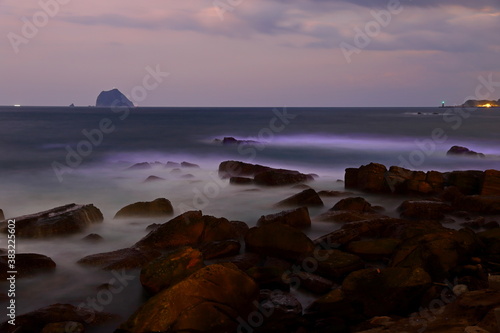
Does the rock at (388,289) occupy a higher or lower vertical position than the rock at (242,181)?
lower

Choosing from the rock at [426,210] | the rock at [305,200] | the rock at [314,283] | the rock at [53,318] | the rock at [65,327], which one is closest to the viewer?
the rock at [65,327]

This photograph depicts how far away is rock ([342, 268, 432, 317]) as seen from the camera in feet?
21.7

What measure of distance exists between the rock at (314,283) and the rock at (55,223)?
5783mm

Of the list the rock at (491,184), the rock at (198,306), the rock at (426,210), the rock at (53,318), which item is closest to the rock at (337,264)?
the rock at (198,306)

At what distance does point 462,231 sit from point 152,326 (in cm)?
572

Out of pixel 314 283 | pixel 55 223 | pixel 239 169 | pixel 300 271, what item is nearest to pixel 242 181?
pixel 239 169

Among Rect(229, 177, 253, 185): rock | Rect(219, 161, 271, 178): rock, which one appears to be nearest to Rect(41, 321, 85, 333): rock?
Rect(229, 177, 253, 185): rock

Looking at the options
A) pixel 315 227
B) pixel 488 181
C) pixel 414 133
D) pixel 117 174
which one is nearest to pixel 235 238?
pixel 315 227

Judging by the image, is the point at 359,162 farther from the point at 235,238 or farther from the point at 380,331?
the point at 380,331

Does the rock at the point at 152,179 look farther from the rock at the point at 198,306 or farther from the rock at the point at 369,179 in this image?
the rock at the point at 198,306

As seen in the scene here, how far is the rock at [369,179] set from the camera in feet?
50.3

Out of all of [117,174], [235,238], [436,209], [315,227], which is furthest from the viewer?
[117,174]

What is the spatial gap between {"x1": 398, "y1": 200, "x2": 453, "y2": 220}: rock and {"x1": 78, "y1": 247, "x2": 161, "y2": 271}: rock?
6.76 meters

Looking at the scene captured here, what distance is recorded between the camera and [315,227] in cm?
1121
